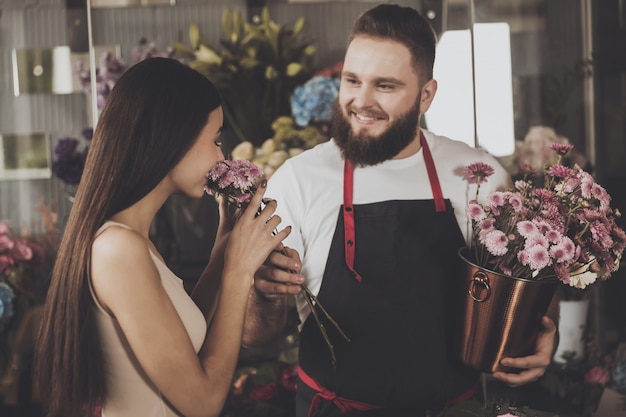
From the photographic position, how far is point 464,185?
7.32 ft

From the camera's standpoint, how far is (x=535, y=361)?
1.99 metres

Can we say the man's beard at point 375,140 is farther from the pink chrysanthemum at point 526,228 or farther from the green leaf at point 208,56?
the green leaf at point 208,56

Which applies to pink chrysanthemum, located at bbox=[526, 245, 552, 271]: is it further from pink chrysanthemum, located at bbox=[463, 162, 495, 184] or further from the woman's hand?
the woman's hand

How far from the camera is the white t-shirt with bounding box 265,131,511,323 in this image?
221cm

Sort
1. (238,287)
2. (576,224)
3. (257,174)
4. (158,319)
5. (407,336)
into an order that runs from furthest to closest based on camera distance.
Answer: (407,336) < (576,224) < (257,174) < (238,287) < (158,319)

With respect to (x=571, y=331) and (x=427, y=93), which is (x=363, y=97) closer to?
(x=427, y=93)

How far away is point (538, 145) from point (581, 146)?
0.19 metres

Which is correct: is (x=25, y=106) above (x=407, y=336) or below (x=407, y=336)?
above

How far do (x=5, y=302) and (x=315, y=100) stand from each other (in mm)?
1200

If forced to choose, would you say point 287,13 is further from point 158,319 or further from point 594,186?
point 158,319

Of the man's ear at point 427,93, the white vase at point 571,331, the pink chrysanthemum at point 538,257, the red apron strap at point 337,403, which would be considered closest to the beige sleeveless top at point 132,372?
the red apron strap at point 337,403

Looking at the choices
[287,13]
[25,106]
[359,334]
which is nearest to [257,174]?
[359,334]

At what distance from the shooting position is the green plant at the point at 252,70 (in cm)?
282

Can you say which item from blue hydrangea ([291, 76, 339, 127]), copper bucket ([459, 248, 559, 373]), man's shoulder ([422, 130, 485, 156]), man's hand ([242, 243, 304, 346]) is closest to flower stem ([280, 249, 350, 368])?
man's hand ([242, 243, 304, 346])
